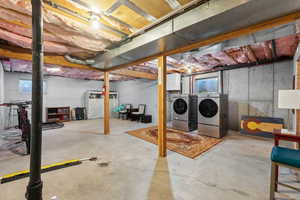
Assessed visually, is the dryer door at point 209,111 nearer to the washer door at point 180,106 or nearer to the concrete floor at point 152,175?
the washer door at point 180,106

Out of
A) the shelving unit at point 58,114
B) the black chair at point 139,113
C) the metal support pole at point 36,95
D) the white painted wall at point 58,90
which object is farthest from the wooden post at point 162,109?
the white painted wall at point 58,90

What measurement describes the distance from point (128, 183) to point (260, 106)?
15.7 feet

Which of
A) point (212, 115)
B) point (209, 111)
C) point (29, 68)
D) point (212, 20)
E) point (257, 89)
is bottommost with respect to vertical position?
point (212, 115)

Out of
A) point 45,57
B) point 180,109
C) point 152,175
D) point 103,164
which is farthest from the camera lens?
point 180,109

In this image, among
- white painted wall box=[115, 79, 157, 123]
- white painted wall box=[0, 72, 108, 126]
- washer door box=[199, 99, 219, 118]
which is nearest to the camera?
washer door box=[199, 99, 219, 118]

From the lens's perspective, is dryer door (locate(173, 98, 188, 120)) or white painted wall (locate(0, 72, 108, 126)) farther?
white painted wall (locate(0, 72, 108, 126))

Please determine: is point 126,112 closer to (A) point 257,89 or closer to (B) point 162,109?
(B) point 162,109

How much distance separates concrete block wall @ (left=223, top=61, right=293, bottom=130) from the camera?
12.5 feet

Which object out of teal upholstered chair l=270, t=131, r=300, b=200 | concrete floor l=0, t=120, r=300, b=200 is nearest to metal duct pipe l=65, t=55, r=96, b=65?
concrete floor l=0, t=120, r=300, b=200

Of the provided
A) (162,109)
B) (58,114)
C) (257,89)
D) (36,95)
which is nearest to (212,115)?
(257,89)

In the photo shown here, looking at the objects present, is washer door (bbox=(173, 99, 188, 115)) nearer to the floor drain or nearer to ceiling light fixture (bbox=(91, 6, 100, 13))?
the floor drain

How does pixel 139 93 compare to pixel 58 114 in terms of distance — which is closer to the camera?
pixel 58 114

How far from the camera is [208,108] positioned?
13.5ft

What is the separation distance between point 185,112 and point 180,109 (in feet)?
0.79
